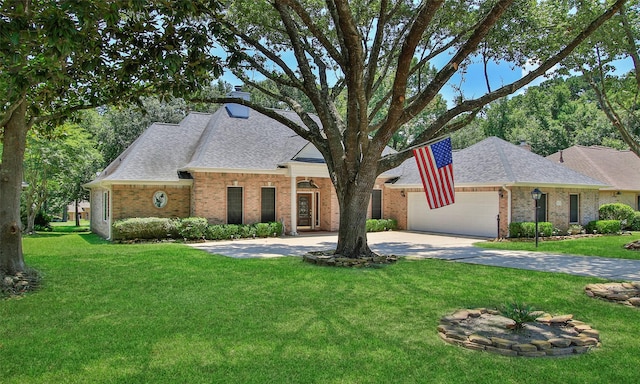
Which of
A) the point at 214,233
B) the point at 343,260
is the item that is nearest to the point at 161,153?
the point at 214,233

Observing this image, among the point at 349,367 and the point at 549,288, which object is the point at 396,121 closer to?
the point at 549,288

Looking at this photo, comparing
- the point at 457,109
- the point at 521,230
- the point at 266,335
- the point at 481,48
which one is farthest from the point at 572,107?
the point at 266,335

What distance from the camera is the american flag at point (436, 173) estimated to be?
11.6m

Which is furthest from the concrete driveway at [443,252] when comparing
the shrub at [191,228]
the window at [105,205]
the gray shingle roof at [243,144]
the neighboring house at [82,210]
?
the neighboring house at [82,210]

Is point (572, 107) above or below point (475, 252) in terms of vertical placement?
above

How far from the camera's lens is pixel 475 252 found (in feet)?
49.9

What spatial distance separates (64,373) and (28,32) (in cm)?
415

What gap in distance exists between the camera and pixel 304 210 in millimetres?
23516

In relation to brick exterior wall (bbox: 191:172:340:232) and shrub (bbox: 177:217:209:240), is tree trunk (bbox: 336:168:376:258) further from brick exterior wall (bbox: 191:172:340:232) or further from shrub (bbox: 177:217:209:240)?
brick exterior wall (bbox: 191:172:340:232)

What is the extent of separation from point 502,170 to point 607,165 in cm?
1226

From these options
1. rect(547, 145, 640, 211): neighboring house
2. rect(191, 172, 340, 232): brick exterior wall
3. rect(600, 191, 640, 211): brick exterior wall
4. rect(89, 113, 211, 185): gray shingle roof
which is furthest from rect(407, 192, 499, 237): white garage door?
rect(89, 113, 211, 185): gray shingle roof

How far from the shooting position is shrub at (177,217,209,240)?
17969 mm

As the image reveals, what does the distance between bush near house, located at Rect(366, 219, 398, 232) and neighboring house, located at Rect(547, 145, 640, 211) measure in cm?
1124

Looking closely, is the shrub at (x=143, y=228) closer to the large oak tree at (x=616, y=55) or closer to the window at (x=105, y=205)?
the window at (x=105, y=205)
